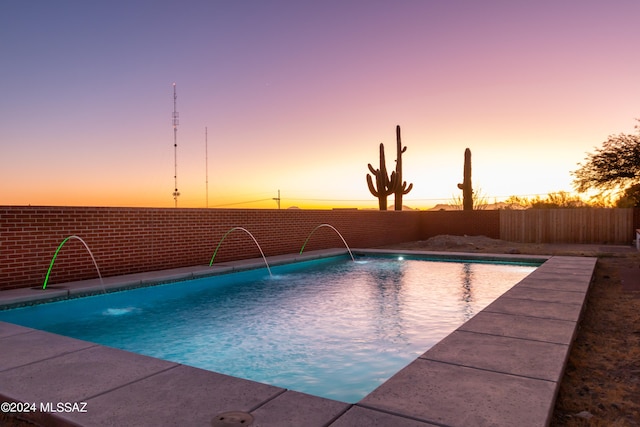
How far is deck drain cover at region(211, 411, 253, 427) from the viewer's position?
2.29 m

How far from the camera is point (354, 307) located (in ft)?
21.9

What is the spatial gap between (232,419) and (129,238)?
23.7 ft

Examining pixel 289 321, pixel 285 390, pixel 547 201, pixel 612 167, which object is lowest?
pixel 289 321

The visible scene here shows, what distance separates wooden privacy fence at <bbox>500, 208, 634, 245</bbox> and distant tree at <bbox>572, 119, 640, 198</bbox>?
14.0ft

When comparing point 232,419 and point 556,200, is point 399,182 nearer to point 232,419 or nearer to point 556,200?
point 556,200

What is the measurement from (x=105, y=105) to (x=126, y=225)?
7.24 m

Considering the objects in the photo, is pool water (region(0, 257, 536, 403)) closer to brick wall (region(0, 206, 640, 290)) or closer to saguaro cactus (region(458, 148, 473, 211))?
brick wall (region(0, 206, 640, 290))

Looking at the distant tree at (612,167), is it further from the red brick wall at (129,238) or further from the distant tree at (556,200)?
the red brick wall at (129,238)

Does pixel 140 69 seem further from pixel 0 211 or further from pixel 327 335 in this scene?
pixel 327 335

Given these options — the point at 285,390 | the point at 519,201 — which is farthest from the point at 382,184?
the point at 285,390

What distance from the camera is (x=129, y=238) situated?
8.69 metres

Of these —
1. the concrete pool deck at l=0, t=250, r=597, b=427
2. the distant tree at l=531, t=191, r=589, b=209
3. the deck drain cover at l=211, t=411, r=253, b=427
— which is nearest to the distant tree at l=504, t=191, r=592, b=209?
the distant tree at l=531, t=191, r=589, b=209

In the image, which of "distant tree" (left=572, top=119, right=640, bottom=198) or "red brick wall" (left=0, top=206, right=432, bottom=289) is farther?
"distant tree" (left=572, top=119, right=640, bottom=198)

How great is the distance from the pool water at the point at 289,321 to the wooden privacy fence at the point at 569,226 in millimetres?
11264
